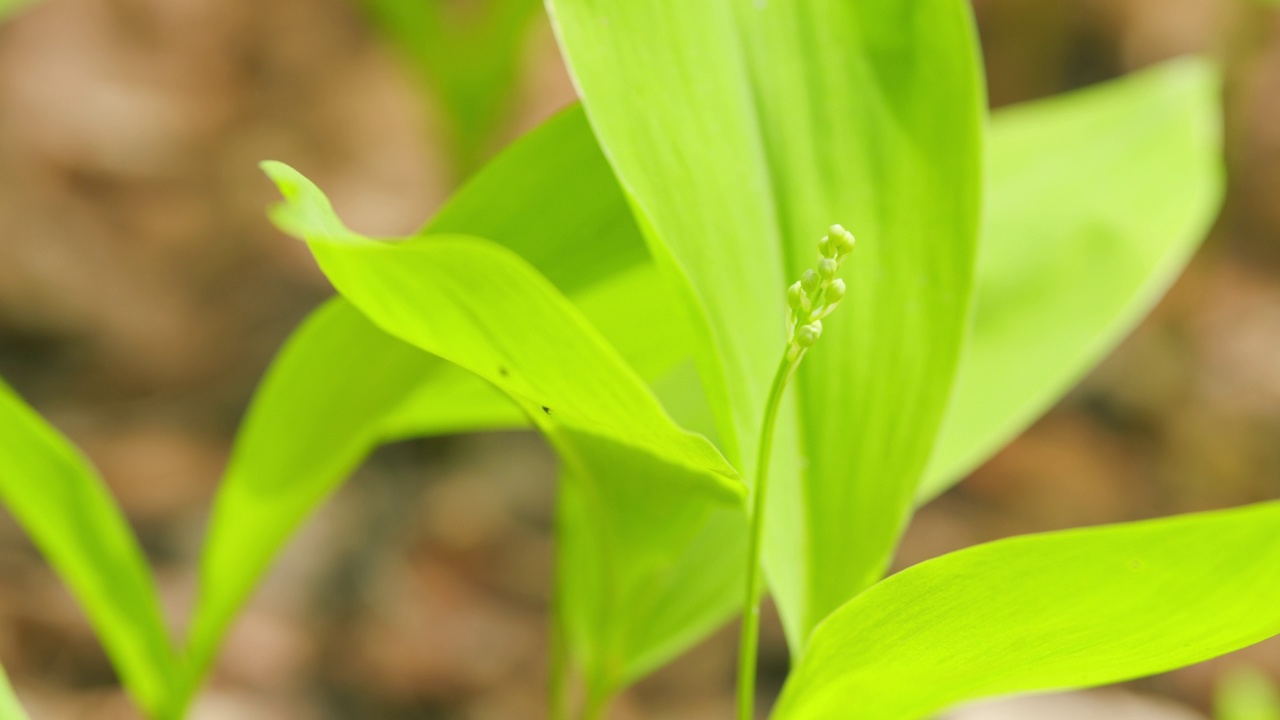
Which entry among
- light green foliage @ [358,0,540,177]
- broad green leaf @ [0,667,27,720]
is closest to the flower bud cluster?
broad green leaf @ [0,667,27,720]

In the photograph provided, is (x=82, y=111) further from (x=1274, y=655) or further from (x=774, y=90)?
(x=1274, y=655)

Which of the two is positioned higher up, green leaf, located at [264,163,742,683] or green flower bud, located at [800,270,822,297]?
green flower bud, located at [800,270,822,297]

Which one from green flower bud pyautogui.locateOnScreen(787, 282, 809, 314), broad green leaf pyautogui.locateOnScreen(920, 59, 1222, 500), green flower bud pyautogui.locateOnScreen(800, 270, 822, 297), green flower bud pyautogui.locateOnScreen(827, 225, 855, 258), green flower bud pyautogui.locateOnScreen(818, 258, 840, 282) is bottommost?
green flower bud pyautogui.locateOnScreen(787, 282, 809, 314)

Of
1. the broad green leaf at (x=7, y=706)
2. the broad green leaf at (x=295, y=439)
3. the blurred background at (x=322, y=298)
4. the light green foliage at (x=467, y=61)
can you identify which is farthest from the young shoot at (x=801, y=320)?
the light green foliage at (x=467, y=61)

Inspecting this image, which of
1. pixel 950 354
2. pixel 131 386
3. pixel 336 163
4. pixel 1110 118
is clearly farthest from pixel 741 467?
pixel 336 163

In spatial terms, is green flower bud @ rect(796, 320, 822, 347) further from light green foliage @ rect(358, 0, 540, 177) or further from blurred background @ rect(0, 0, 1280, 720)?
light green foliage @ rect(358, 0, 540, 177)

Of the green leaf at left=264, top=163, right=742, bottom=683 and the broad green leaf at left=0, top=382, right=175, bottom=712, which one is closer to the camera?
the green leaf at left=264, top=163, right=742, bottom=683

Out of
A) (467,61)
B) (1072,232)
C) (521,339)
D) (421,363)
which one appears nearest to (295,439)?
(421,363)
